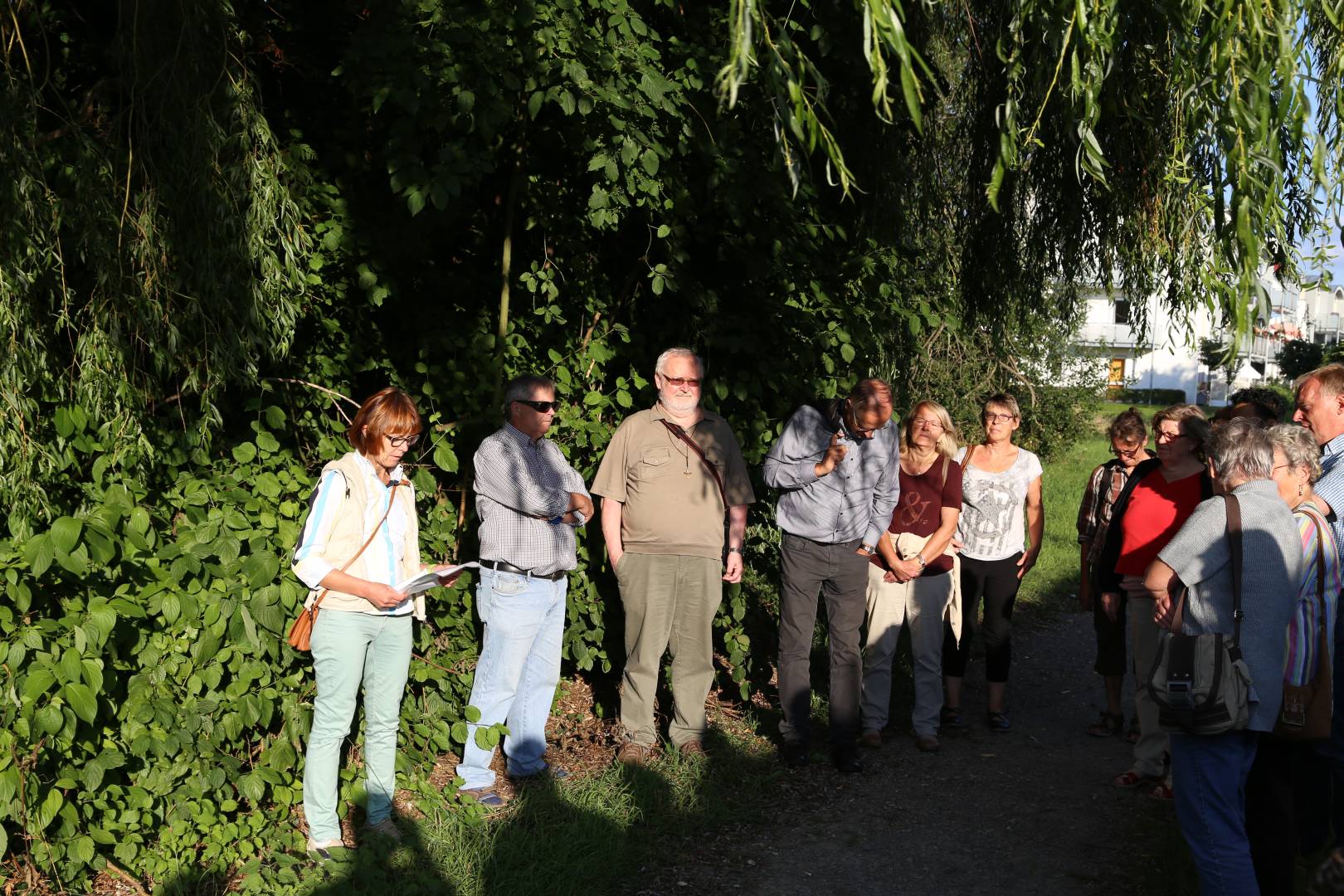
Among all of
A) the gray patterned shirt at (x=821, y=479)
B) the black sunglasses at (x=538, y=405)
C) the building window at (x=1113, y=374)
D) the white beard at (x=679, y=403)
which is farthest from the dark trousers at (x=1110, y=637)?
the building window at (x=1113, y=374)

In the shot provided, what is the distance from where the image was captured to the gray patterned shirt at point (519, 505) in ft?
17.6

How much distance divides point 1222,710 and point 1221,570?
46 centimetres

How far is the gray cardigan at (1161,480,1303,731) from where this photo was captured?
3789 millimetres

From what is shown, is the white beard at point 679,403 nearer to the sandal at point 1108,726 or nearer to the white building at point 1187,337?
the white building at point 1187,337

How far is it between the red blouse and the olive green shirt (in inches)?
83.8

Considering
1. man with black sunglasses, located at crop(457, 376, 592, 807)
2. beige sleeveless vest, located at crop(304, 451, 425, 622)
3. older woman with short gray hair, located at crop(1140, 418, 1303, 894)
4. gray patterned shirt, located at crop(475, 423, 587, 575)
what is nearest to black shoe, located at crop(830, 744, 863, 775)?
man with black sunglasses, located at crop(457, 376, 592, 807)

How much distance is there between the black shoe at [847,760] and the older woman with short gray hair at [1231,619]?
7.83 feet

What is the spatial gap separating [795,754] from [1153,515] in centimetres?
223

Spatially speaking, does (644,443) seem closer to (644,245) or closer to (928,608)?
(644,245)

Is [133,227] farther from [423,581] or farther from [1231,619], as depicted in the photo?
[1231,619]

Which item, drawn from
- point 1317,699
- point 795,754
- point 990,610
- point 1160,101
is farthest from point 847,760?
point 1160,101

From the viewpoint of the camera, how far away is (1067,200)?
740 centimetres

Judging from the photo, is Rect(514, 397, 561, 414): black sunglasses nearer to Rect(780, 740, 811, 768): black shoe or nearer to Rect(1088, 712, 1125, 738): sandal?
Rect(780, 740, 811, 768): black shoe

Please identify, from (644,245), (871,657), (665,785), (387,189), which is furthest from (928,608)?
(387,189)
